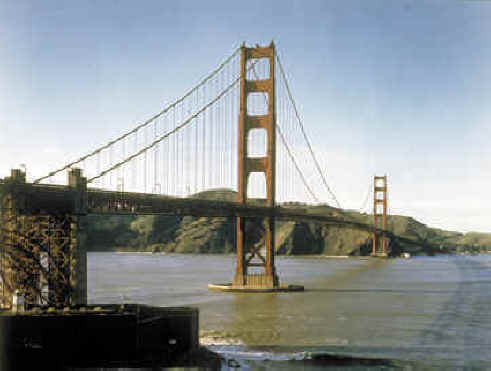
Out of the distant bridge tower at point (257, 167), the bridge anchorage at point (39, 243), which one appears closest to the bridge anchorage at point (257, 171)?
the distant bridge tower at point (257, 167)

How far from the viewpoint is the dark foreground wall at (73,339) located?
22828mm

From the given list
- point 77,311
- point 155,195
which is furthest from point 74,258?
point 155,195

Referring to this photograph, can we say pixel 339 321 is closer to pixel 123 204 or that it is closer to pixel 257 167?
pixel 123 204

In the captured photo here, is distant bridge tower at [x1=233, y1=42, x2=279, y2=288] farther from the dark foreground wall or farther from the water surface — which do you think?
the dark foreground wall

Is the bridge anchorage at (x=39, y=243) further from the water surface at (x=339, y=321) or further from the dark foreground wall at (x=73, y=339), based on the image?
the water surface at (x=339, y=321)

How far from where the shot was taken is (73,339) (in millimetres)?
23172

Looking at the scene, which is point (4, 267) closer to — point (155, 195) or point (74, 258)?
point (74, 258)

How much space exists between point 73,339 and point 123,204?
739 inches

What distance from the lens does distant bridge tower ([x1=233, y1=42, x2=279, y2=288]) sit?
59719mm

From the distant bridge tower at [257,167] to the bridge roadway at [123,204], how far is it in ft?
7.74

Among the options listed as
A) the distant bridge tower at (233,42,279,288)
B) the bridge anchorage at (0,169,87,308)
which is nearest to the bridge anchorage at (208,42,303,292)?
the distant bridge tower at (233,42,279,288)

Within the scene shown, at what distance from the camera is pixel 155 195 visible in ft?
154

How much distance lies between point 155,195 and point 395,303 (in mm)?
21150

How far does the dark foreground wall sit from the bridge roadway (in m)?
6.11
